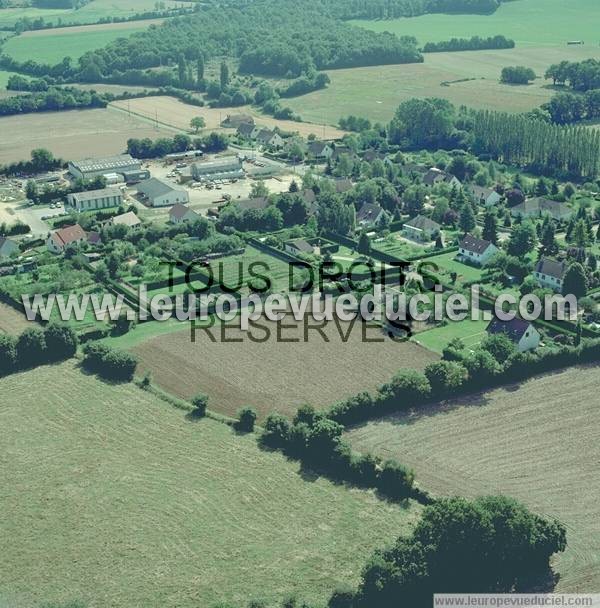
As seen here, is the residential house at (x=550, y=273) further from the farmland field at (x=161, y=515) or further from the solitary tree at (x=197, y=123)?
the solitary tree at (x=197, y=123)

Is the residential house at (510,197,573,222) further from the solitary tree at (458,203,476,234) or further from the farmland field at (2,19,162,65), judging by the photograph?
the farmland field at (2,19,162,65)

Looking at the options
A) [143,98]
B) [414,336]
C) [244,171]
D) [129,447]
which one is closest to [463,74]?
[143,98]

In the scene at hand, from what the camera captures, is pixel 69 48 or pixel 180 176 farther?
pixel 69 48

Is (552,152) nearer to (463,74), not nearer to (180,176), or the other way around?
(180,176)

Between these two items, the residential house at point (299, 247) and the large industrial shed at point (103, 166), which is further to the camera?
the large industrial shed at point (103, 166)

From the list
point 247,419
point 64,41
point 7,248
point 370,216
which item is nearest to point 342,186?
point 370,216

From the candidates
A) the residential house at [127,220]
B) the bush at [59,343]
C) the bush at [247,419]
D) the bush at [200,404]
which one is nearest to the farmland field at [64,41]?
the residential house at [127,220]
